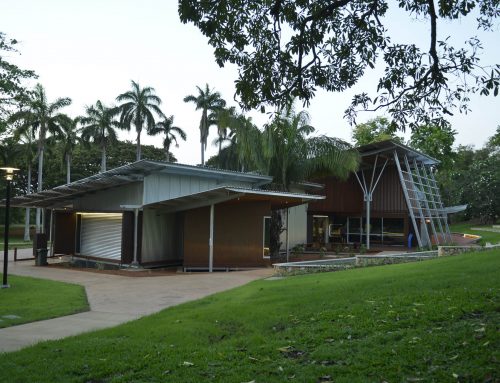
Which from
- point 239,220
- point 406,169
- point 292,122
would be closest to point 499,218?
point 406,169

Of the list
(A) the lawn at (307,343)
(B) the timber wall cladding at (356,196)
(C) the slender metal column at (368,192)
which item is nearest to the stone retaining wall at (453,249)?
(A) the lawn at (307,343)

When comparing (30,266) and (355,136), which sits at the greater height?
(355,136)

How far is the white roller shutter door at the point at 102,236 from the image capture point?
71.6 ft

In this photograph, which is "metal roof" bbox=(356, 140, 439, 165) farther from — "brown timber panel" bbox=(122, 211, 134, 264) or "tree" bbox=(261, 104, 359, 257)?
"brown timber panel" bbox=(122, 211, 134, 264)

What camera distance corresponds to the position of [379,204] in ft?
112

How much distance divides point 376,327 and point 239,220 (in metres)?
14.3

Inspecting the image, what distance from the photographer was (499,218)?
2454 inches

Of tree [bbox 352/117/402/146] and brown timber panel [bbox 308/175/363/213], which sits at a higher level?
tree [bbox 352/117/402/146]

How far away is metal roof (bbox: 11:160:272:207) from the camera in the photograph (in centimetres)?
2000

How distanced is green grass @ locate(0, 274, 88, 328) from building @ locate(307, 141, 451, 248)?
20880 millimetres

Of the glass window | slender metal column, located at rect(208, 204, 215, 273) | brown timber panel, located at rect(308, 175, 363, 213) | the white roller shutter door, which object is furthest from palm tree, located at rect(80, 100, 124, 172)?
slender metal column, located at rect(208, 204, 215, 273)

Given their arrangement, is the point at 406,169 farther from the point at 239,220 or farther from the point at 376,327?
the point at 376,327

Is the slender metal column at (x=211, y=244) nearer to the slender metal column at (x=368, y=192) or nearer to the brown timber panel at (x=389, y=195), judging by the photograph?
the slender metal column at (x=368, y=192)

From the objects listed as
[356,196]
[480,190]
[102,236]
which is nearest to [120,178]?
[102,236]
